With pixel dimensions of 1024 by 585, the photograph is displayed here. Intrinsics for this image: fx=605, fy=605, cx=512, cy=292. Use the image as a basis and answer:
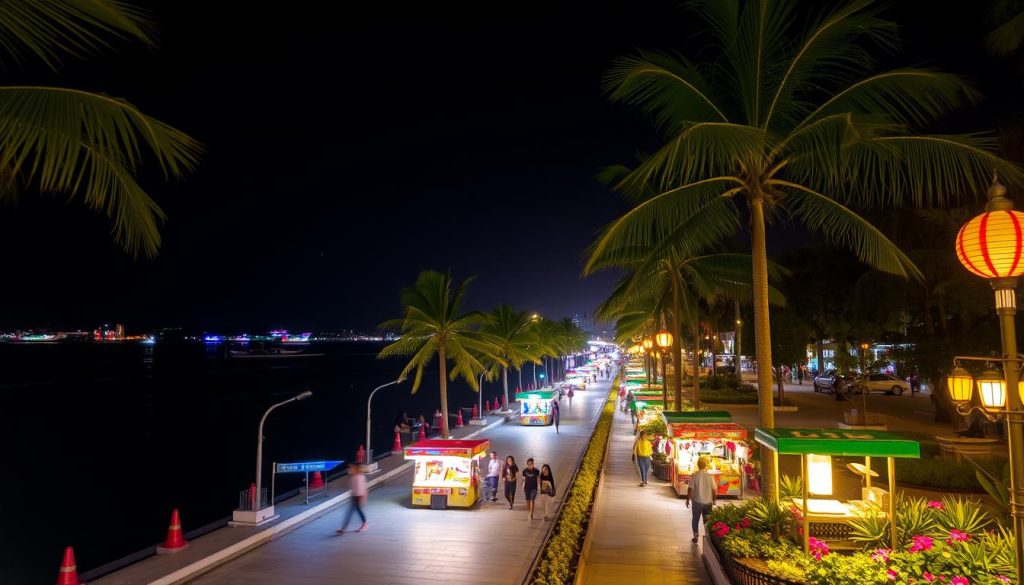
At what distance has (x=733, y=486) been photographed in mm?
14703

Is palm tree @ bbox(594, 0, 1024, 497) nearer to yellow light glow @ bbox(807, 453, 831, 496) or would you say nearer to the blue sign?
yellow light glow @ bbox(807, 453, 831, 496)

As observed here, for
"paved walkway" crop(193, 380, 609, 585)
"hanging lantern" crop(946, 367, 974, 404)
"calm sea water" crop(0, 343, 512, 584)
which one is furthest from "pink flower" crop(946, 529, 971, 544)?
"calm sea water" crop(0, 343, 512, 584)

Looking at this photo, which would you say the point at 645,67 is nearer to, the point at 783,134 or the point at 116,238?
the point at 783,134

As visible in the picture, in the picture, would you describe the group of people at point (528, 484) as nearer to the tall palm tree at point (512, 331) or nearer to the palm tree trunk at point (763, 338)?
the palm tree trunk at point (763, 338)

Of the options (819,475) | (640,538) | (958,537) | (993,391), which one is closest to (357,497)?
(640,538)

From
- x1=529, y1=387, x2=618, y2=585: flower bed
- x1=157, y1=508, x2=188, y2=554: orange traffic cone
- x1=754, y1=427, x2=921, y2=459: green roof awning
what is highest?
x1=754, y1=427, x2=921, y2=459: green roof awning

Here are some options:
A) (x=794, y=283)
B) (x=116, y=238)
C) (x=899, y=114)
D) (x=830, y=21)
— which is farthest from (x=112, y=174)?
(x=794, y=283)

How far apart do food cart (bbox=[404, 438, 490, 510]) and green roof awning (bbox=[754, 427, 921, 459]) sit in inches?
338

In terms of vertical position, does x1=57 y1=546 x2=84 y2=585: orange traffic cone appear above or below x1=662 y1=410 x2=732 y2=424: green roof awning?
below

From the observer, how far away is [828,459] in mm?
9766

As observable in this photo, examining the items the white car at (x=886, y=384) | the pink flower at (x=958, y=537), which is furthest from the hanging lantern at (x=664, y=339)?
the white car at (x=886, y=384)

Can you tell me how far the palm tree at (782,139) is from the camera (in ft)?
27.3

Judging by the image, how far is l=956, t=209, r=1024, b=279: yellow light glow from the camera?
5.52 m

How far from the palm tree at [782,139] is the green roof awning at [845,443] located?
4.19ft
